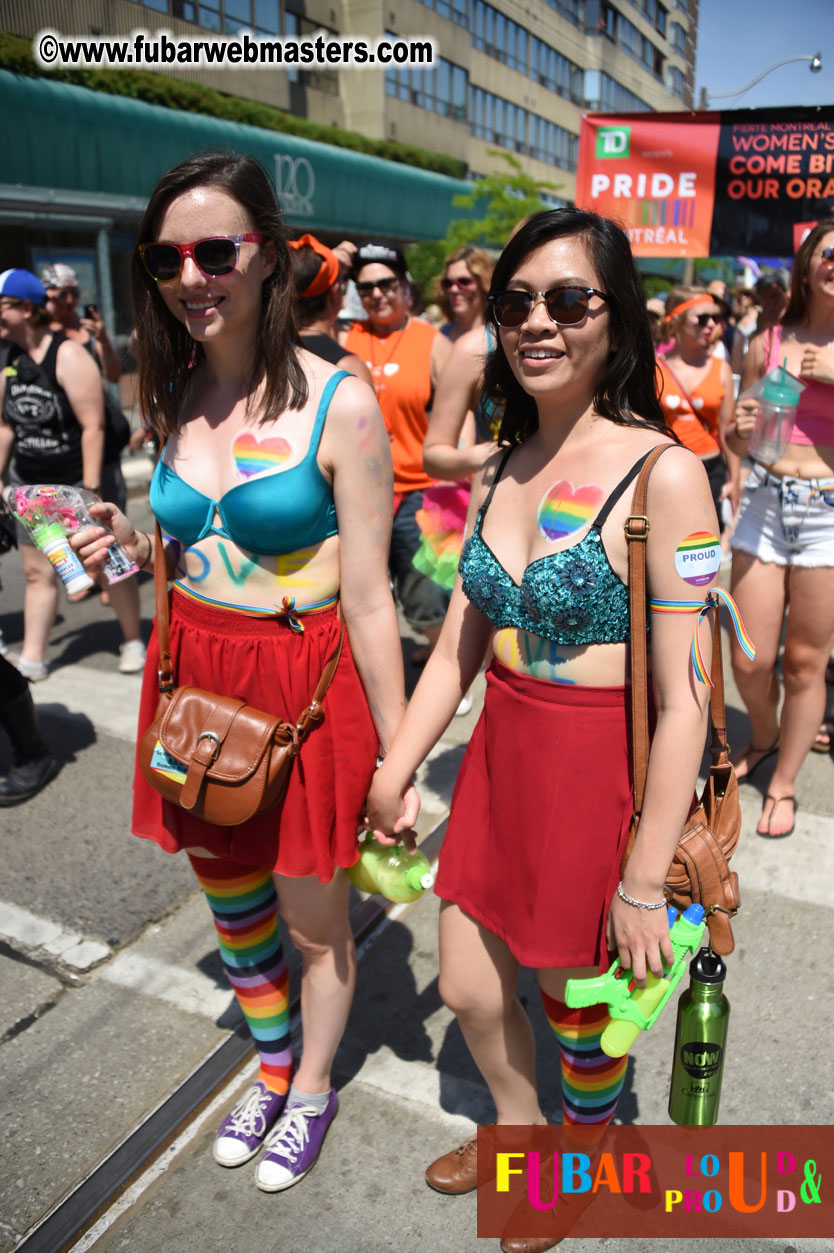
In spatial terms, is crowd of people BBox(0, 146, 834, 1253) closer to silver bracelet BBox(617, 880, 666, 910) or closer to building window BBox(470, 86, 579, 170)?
silver bracelet BBox(617, 880, 666, 910)

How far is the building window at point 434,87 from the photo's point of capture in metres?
32.1

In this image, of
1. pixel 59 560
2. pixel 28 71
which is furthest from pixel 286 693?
pixel 28 71

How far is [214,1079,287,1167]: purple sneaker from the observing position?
7.67 ft

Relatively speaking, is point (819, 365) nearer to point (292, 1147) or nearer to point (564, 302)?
point (564, 302)

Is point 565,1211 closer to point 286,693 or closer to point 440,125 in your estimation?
point 286,693

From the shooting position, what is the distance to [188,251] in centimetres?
197

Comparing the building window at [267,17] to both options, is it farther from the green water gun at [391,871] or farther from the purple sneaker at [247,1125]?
the purple sneaker at [247,1125]

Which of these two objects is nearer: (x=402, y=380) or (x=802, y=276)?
(x=802, y=276)

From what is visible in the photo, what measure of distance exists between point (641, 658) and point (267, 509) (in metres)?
0.82

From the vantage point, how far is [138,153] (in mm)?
17891

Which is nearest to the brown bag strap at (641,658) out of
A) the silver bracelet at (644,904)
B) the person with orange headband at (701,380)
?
the silver bracelet at (644,904)

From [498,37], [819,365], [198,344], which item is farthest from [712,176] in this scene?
[498,37]

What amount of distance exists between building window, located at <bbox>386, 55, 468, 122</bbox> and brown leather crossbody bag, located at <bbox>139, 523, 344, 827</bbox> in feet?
111

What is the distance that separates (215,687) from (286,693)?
0.17 m
